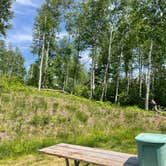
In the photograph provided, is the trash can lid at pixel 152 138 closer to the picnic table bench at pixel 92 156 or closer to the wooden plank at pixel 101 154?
the picnic table bench at pixel 92 156

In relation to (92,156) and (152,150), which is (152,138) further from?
(92,156)

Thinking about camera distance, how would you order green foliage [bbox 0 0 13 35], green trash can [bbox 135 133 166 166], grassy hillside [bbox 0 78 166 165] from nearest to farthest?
green trash can [bbox 135 133 166 166] → grassy hillside [bbox 0 78 166 165] → green foliage [bbox 0 0 13 35]

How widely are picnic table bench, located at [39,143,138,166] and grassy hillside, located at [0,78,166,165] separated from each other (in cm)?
229

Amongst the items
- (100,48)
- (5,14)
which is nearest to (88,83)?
(100,48)

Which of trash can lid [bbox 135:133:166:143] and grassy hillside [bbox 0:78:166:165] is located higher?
trash can lid [bbox 135:133:166:143]

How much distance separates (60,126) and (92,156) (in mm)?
7401

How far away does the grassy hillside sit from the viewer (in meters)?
9.45

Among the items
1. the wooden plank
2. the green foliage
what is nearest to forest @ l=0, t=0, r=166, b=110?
the green foliage

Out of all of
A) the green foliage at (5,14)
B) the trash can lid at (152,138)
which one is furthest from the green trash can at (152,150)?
the green foliage at (5,14)

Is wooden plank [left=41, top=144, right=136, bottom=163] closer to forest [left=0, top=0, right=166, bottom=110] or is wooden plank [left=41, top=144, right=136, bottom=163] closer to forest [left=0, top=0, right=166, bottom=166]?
forest [left=0, top=0, right=166, bottom=166]

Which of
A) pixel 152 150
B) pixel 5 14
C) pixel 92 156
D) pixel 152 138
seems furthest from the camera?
pixel 5 14

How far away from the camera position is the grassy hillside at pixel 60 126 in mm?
9453

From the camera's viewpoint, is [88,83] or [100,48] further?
[88,83]

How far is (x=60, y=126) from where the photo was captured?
12.8 m
